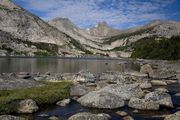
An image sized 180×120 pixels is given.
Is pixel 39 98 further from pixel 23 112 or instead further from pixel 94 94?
pixel 94 94

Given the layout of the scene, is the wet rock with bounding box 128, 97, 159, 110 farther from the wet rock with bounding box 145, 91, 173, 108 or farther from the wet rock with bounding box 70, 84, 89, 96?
the wet rock with bounding box 70, 84, 89, 96

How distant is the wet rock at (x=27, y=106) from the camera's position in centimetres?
3120

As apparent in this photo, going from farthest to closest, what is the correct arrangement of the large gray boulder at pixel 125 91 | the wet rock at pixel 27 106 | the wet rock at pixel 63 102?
the large gray boulder at pixel 125 91 → the wet rock at pixel 63 102 → the wet rock at pixel 27 106

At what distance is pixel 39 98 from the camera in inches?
1391

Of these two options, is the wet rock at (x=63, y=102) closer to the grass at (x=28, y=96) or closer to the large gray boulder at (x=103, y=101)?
the grass at (x=28, y=96)

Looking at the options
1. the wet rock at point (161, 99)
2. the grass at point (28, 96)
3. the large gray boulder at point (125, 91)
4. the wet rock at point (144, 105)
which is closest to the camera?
the grass at point (28, 96)

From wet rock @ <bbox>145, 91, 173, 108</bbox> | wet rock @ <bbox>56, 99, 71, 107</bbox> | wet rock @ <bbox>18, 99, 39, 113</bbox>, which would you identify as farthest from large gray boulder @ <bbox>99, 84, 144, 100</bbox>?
wet rock @ <bbox>18, 99, 39, 113</bbox>

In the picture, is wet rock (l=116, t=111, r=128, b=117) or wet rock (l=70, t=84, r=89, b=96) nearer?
wet rock (l=116, t=111, r=128, b=117)

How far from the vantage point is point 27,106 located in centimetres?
3166

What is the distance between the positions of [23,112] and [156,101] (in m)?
17.3

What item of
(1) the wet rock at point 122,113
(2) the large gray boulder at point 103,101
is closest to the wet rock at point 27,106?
(2) the large gray boulder at point 103,101

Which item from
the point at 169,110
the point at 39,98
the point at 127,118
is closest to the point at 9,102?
the point at 39,98

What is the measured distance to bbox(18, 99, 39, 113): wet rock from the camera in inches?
1228

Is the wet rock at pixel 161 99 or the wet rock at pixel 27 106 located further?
the wet rock at pixel 161 99
